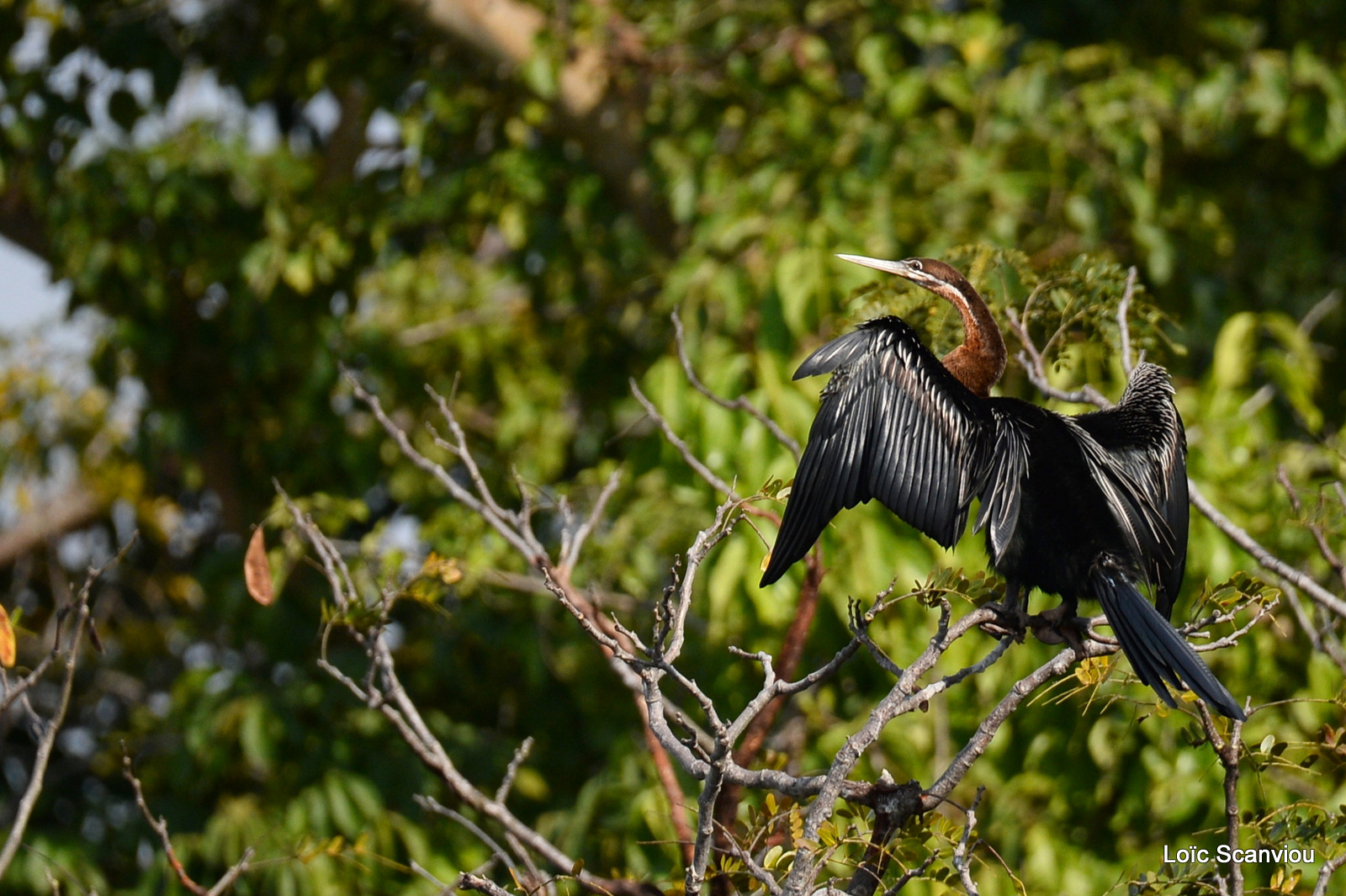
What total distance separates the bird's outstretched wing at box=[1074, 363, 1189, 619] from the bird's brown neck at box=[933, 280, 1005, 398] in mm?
164

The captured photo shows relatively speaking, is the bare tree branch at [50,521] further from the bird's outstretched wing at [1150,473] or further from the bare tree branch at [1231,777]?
the bare tree branch at [1231,777]

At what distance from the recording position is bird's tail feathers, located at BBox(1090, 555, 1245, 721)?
179cm

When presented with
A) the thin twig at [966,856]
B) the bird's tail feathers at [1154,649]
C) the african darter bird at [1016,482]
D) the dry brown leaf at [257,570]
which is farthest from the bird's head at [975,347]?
the dry brown leaf at [257,570]

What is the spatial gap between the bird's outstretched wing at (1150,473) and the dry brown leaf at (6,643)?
1.65 m

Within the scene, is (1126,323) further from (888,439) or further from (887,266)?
(888,439)

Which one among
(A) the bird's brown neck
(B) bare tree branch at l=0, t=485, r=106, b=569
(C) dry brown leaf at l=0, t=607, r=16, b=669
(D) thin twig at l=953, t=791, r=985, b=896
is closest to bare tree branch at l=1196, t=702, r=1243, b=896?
(D) thin twig at l=953, t=791, r=985, b=896

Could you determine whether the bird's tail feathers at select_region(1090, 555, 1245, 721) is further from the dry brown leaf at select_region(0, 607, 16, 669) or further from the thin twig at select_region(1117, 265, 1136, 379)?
the dry brown leaf at select_region(0, 607, 16, 669)

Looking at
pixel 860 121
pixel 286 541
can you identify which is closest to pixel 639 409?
pixel 860 121

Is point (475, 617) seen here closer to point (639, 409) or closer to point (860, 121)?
point (639, 409)

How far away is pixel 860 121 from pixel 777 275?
3.59 feet

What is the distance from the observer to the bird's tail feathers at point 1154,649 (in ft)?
5.87

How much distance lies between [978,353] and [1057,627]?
491 mm

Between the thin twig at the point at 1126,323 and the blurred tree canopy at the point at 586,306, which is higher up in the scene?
the thin twig at the point at 1126,323

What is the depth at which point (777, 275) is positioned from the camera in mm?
3295
